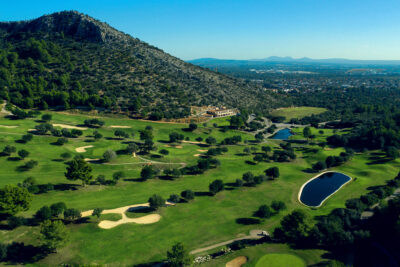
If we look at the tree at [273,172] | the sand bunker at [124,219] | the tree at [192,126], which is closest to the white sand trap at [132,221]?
the sand bunker at [124,219]

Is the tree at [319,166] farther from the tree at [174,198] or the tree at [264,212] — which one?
the tree at [174,198]

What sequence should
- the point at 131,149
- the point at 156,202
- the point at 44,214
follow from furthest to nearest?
the point at 131,149
the point at 156,202
the point at 44,214

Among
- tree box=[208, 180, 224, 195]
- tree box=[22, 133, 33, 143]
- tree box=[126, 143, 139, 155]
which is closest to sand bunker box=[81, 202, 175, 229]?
tree box=[208, 180, 224, 195]

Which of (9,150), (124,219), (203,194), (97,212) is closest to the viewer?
(97,212)

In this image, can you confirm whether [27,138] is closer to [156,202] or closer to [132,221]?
[132,221]

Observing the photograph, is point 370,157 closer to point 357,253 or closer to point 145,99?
point 357,253

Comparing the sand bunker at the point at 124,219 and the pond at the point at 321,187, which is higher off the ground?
the sand bunker at the point at 124,219

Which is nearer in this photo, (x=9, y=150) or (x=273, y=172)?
(x=9, y=150)

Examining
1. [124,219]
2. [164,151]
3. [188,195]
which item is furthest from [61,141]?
[188,195]
